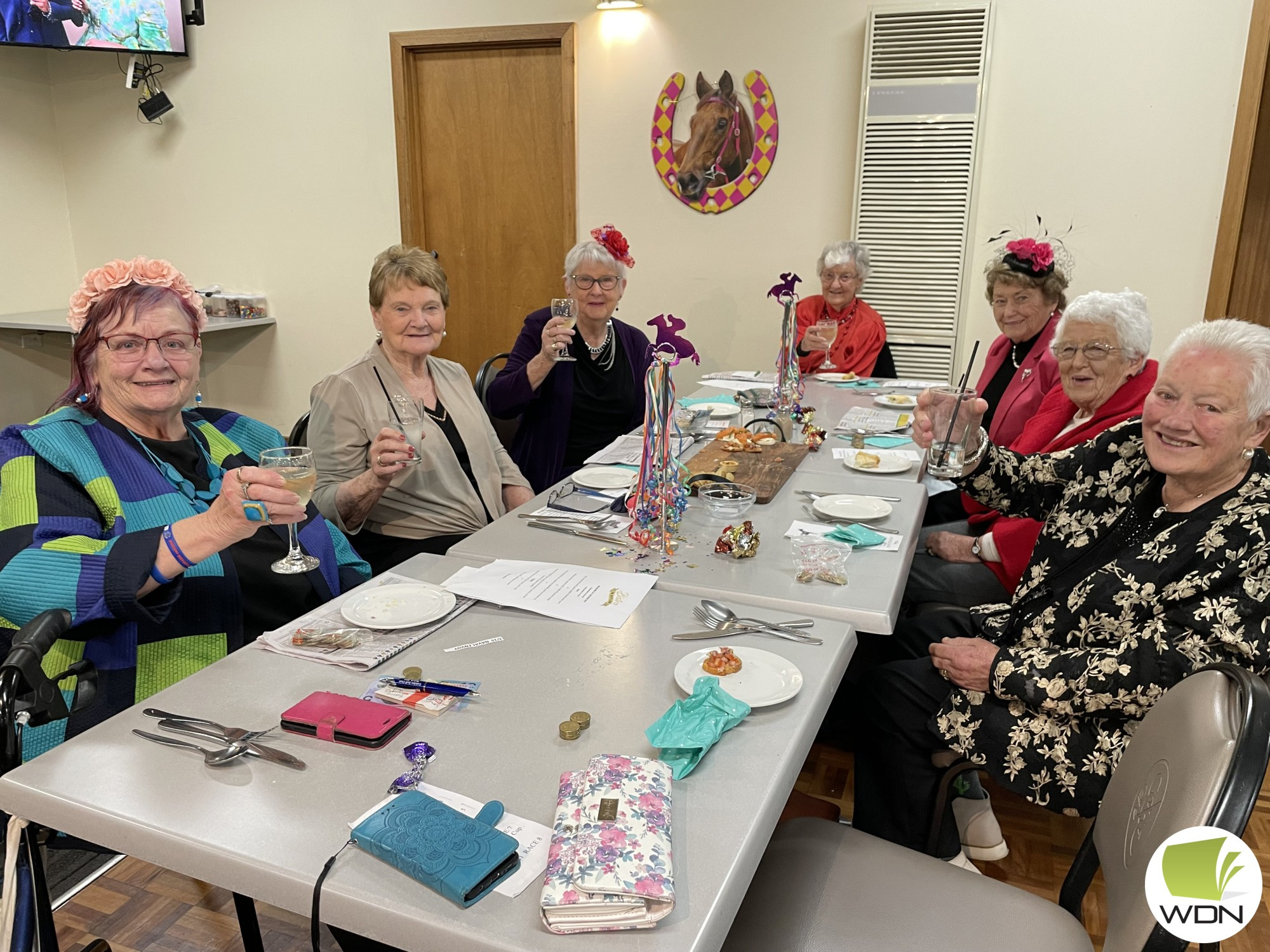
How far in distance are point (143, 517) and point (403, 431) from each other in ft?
2.01

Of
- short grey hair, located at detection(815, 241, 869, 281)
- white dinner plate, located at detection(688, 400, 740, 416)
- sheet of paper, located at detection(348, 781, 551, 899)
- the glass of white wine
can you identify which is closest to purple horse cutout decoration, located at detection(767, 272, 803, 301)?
white dinner plate, located at detection(688, 400, 740, 416)

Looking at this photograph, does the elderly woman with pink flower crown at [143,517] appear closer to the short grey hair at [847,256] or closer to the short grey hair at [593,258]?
the short grey hair at [593,258]

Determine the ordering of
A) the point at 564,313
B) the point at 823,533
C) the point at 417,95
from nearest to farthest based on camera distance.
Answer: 1. the point at 823,533
2. the point at 564,313
3. the point at 417,95

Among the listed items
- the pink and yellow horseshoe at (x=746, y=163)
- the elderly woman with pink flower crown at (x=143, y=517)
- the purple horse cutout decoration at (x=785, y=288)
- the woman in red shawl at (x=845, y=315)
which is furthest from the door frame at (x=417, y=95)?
the elderly woman with pink flower crown at (x=143, y=517)

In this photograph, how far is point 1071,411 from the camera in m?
2.53

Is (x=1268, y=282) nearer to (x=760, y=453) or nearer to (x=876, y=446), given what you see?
(x=876, y=446)

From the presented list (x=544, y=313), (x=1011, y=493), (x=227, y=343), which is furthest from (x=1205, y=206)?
(x=227, y=343)

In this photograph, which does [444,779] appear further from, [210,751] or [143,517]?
[143,517]

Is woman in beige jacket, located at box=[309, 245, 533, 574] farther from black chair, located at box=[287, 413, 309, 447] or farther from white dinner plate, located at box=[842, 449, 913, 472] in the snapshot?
white dinner plate, located at box=[842, 449, 913, 472]

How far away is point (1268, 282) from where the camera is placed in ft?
13.2

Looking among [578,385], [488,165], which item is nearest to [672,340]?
[578,385]

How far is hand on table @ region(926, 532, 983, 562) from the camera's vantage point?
→ 250 cm

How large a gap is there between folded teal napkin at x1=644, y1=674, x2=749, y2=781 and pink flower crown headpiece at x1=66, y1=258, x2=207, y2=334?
1.31m

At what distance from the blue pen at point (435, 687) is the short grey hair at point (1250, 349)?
55.1 inches
